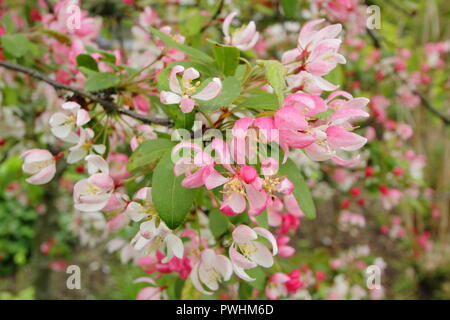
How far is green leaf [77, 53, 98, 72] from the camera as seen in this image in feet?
2.91

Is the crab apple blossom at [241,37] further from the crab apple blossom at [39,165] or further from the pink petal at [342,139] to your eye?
the crab apple blossom at [39,165]

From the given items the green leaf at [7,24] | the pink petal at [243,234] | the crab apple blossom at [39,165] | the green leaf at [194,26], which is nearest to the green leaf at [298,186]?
the pink petal at [243,234]

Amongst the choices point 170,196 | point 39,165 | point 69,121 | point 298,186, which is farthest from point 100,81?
point 298,186

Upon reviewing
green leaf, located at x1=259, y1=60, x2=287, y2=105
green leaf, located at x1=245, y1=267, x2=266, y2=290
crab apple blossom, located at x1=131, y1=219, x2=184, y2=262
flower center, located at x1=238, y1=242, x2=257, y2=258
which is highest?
green leaf, located at x1=259, y1=60, x2=287, y2=105

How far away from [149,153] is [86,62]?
1.17 ft

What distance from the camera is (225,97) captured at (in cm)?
63

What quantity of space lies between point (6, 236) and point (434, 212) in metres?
4.21

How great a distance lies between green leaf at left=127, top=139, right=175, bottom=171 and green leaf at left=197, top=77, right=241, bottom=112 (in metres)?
0.09

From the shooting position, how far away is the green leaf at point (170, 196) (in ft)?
1.96

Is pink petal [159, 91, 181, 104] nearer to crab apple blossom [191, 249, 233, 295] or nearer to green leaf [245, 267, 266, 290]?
crab apple blossom [191, 249, 233, 295]

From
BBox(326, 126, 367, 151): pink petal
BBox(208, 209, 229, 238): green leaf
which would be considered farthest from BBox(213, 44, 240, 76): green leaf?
BBox(208, 209, 229, 238): green leaf

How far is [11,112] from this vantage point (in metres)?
1.59

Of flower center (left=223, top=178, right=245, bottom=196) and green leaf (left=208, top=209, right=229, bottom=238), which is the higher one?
flower center (left=223, top=178, right=245, bottom=196)

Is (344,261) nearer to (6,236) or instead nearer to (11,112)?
(11,112)
